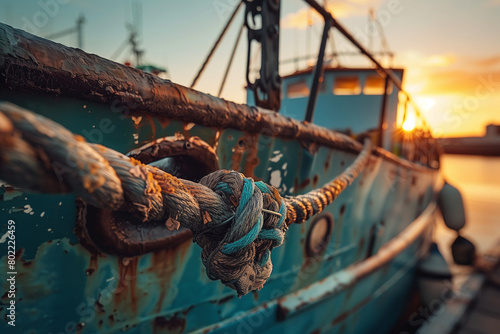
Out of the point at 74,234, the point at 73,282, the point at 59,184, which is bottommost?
the point at 73,282

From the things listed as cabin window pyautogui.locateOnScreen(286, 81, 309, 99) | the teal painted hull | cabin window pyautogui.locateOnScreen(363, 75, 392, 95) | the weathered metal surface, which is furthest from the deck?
cabin window pyautogui.locateOnScreen(286, 81, 309, 99)

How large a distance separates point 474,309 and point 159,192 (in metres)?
5.81

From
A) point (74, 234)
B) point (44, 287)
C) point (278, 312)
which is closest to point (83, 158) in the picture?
point (74, 234)

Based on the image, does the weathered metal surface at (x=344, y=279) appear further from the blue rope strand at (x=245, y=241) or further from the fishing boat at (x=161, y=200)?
the blue rope strand at (x=245, y=241)

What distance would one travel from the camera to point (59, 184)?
47 centimetres

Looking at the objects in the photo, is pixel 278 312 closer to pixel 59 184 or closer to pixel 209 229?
pixel 209 229

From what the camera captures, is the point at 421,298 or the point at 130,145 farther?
the point at 421,298

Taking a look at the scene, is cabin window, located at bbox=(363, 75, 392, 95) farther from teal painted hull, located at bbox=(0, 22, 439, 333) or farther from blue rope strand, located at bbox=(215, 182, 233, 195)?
blue rope strand, located at bbox=(215, 182, 233, 195)

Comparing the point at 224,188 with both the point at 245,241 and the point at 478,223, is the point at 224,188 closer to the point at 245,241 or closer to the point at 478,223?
the point at 245,241

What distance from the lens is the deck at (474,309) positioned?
3898mm

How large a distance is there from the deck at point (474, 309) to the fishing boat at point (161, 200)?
2.17m

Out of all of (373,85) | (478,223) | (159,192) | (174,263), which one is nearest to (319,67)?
(174,263)

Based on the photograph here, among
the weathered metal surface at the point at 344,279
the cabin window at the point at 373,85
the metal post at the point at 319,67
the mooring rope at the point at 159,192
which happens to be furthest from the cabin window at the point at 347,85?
the mooring rope at the point at 159,192

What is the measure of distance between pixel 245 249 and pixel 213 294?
119 centimetres
